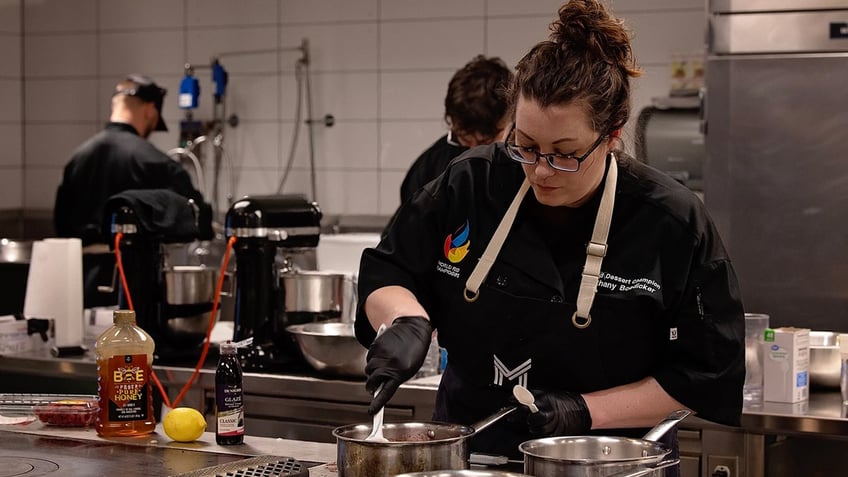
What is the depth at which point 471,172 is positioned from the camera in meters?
2.35

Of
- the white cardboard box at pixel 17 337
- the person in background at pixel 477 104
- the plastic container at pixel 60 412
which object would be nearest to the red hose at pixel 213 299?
the white cardboard box at pixel 17 337

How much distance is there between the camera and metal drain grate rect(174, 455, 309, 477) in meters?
2.02

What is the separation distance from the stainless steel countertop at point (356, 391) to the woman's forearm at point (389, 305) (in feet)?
3.04

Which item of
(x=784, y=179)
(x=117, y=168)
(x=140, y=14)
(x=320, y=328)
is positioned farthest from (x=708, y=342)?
(x=140, y=14)

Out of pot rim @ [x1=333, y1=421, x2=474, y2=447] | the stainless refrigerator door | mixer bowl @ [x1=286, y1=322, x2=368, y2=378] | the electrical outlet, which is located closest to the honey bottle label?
pot rim @ [x1=333, y1=421, x2=474, y2=447]

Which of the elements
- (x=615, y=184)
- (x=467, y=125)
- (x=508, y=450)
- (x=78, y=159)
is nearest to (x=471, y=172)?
(x=615, y=184)

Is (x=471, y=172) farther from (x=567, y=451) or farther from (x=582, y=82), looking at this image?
(x=567, y=451)

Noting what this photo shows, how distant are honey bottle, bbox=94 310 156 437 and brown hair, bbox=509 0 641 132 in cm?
96

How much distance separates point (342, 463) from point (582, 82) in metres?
0.80

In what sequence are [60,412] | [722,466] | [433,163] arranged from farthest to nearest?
[433,163] < [722,466] < [60,412]

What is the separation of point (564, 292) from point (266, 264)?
1.42 meters

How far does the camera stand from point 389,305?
2227 mm

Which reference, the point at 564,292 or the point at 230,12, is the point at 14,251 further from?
the point at 564,292

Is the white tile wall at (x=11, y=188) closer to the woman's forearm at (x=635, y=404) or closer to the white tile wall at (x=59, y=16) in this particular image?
the white tile wall at (x=59, y=16)
